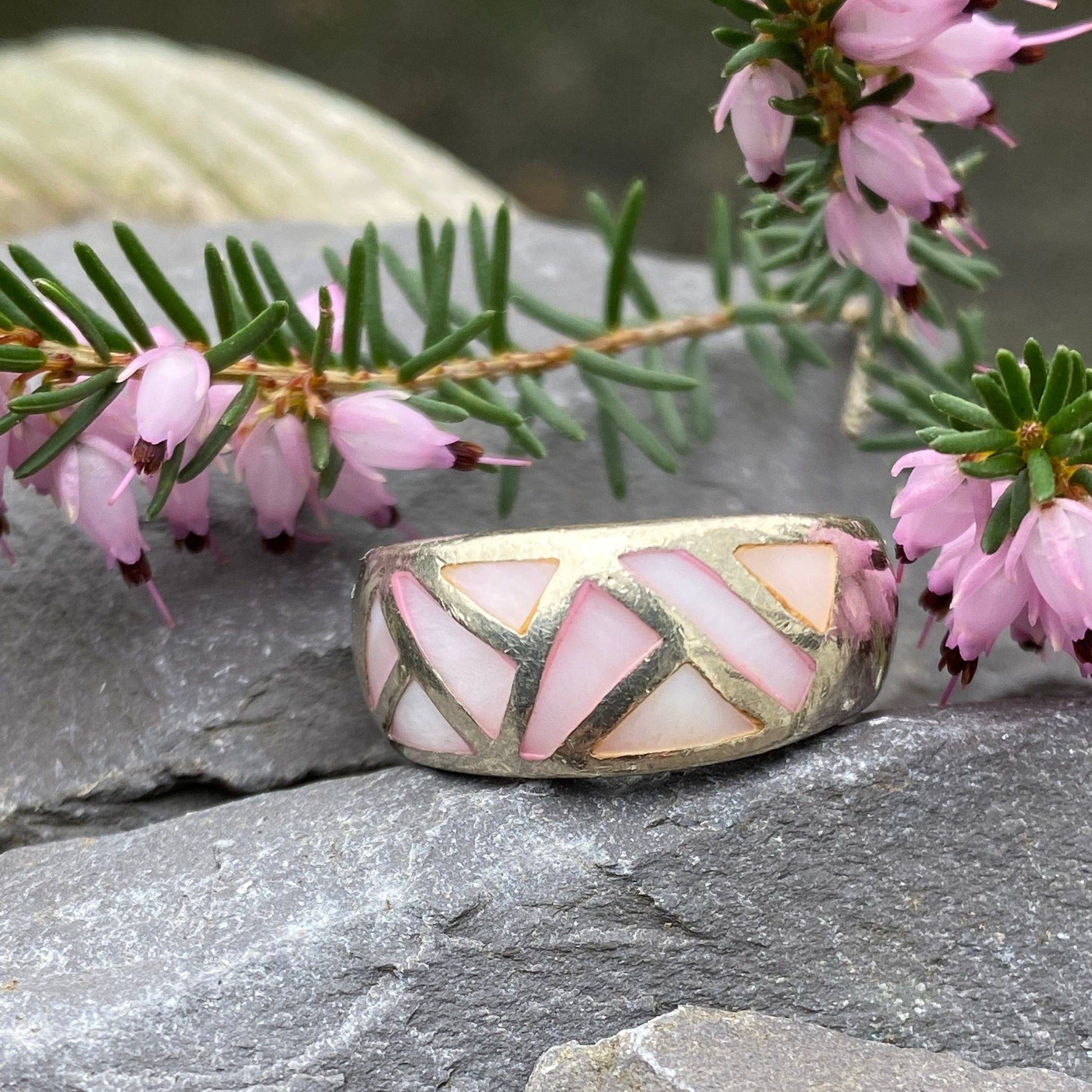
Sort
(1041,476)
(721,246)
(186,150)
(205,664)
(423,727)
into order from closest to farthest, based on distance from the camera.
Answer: (1041,476), (423,727), (205,664), (721,246), (186,150)

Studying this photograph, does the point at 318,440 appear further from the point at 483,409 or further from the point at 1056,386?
the point at 1056,386

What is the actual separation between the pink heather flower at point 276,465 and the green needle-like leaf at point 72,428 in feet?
0.23

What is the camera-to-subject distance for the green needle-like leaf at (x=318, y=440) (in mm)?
565

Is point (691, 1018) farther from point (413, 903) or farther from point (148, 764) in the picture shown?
point (148, 764)

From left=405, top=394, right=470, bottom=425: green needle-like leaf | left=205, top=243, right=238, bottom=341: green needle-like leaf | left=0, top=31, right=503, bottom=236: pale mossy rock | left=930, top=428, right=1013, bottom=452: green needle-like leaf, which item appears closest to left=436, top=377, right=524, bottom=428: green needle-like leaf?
left=405, top=394, right=470, bottom=425: green needle-like leaf

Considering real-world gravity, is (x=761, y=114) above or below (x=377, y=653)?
above

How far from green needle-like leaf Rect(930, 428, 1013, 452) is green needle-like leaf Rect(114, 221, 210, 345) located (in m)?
0.35

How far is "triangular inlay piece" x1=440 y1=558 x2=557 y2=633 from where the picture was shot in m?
0.53

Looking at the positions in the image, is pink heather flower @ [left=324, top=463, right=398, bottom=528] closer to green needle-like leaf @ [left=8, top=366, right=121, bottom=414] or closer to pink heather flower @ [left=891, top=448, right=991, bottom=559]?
green needle-like leaf @ [left=8, top=366, right=121, bottom=414]

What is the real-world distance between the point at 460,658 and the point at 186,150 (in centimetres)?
124

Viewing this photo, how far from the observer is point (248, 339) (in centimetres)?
53

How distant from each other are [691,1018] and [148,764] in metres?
0.32

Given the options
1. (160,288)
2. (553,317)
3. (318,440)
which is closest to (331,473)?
(318,440)

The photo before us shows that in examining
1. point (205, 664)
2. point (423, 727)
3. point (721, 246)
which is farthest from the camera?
point (721, 246)
